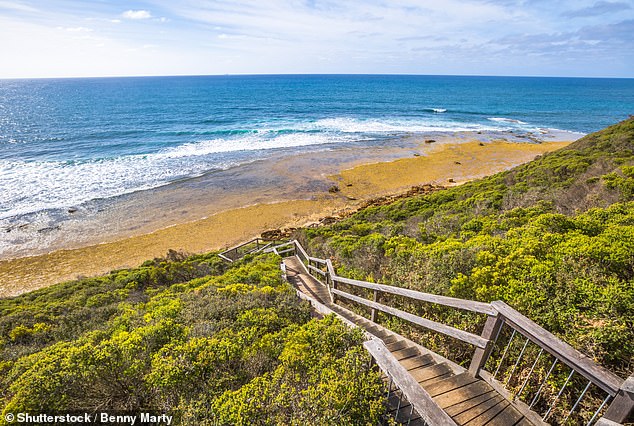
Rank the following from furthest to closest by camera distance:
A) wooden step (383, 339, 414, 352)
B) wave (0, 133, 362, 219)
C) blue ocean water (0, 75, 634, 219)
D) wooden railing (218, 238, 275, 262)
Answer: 1. blue ocean water (0, 75, 634, 219)
2. wave (0, 133, 362, 219)
3. wooden railing (218, 238, 275, 262)
4. wooden step (383, 339, 414, 352)

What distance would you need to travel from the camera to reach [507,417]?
311 cm

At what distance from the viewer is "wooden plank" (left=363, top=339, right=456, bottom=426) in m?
2.37

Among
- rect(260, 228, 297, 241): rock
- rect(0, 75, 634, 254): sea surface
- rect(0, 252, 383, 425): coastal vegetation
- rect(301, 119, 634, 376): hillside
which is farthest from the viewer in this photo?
rect(0, 75, 634, 254): sea surface

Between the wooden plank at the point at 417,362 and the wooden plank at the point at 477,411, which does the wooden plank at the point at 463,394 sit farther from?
the wooden plank at the point at 417,362

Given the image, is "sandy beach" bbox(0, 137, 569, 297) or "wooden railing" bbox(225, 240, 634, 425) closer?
"wooden railing" bbox(225, 240, 634, 425)

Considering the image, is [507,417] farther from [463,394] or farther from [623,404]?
[623,404]

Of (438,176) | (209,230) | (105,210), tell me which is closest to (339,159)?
(438,176)

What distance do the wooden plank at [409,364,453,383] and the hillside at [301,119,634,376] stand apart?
54 cm

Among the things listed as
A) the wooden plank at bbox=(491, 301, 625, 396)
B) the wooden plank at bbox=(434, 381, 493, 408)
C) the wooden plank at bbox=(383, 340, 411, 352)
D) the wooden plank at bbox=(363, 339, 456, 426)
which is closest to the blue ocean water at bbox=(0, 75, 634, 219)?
the wooden plank at bbox=(383, 340, 411, 352)

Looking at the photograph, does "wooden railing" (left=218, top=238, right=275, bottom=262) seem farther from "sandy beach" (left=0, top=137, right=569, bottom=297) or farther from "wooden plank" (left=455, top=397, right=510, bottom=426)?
"wooden plank" (left=455, top=397, right=510, bottom=426)

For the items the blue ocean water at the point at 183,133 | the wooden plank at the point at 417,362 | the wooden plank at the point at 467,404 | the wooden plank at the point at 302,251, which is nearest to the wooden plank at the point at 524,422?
the wooden plank at the point at 467,404

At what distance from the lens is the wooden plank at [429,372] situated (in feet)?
12.2

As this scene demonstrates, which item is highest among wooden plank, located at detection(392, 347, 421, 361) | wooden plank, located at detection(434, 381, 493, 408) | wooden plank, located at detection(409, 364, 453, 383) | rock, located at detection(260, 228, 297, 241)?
wooden plank, located at detection(434, 381, 493, 408)

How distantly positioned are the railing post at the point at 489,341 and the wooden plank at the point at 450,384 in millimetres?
105
